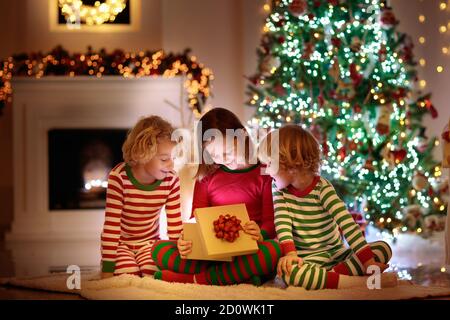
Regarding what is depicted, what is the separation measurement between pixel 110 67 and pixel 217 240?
8.81 feet

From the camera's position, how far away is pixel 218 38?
5453mm

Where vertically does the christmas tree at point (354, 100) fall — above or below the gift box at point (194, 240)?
above

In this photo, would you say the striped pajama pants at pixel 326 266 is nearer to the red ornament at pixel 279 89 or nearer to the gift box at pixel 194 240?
the gift box at pixel 194 240

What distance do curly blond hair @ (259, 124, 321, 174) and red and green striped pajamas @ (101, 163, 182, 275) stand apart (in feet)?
1.62

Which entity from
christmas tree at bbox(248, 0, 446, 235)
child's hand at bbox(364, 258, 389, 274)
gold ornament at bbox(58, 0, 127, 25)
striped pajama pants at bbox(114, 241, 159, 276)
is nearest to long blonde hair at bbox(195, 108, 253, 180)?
striped pajama pants at bbox(114, 241, 159, 276)

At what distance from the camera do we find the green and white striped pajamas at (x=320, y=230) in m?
2.69

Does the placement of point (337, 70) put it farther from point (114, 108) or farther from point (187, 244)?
point (187, 244)

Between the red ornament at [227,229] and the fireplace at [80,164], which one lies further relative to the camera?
the fireplace at [80,164]

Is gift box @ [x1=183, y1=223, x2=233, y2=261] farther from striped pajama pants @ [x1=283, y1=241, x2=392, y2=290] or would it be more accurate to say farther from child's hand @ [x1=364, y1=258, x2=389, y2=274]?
child's hand @ [x1=364, y1=258, x2=389, y2=274]

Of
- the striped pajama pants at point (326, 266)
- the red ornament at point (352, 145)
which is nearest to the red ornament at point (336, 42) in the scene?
the red ornament at point (352, 145)

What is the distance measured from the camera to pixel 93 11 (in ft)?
17.7

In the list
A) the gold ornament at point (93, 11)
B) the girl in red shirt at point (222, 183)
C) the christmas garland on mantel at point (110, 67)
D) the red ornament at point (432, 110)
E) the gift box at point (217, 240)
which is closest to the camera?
the gift box at point (217, 240)

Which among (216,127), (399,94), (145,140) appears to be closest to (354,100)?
(399,94)

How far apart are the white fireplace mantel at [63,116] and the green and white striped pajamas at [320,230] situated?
7.58 feet
